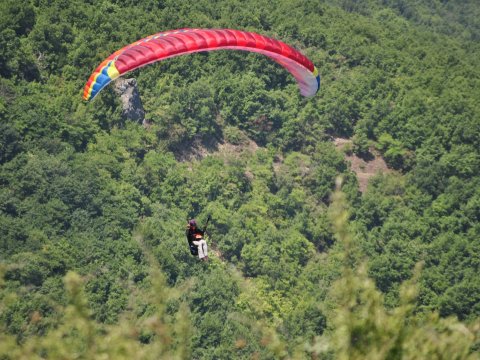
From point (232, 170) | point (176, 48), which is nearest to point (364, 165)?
point (232, 170)

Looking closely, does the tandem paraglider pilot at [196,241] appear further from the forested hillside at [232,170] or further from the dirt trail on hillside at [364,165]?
the dirt trail on hillside at [364,165]

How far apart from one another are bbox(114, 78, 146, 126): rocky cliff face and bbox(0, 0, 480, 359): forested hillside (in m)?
0.75

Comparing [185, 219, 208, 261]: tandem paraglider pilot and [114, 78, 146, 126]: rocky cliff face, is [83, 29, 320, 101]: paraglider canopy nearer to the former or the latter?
[185, 219, 208, 261]: tandem paraglider pilot

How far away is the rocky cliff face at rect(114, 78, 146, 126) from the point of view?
3585 inches

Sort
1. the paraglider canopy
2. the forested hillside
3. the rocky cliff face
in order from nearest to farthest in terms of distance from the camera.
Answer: the paraglider canopy
the forested hillside
the rocky cliff face

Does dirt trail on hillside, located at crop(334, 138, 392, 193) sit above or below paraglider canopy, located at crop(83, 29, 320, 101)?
below

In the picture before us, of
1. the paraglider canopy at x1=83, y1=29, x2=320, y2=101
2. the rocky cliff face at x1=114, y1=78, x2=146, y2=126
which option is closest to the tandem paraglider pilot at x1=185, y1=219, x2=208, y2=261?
the paraglider canopy at x1=83, y1=29, x2=320, y2=101

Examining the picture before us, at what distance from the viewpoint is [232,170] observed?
90.6 metres

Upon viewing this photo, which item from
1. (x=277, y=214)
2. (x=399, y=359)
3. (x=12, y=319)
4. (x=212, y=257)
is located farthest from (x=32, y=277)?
(x=399, y=359)

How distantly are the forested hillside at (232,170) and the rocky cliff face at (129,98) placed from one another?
2.46 feet

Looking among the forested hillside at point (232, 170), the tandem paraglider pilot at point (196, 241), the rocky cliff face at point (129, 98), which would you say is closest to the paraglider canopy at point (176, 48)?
the tandem paraglider pilot at point (196, 241)

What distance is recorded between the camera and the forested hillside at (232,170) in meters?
76.8

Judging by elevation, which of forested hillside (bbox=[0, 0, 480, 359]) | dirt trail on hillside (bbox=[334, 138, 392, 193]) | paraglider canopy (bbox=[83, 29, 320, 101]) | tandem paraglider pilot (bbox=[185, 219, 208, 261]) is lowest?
dirt trail on hillside (bbox=[334, 138, 392, 193])

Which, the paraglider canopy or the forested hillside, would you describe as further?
the forested hillside
